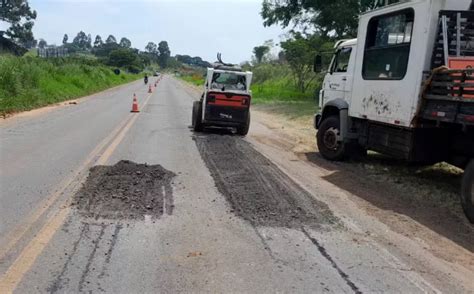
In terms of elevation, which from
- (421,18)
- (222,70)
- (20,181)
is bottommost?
(20,181)

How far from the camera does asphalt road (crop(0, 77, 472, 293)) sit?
4.07 metres

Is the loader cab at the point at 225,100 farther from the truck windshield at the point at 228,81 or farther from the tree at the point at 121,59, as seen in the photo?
the tree at the point at 121,59

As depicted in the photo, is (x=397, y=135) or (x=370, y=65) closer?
(x=397, y=135)

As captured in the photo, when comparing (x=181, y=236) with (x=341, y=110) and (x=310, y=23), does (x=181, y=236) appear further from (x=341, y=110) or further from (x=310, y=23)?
(x=310, y=23)

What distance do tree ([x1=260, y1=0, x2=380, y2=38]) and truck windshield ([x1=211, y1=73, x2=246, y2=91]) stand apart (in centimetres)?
1387

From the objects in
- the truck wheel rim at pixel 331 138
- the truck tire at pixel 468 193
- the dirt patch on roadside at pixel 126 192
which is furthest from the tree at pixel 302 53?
the truck tire at pixel 468 193

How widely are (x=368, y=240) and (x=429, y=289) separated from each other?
1246mm

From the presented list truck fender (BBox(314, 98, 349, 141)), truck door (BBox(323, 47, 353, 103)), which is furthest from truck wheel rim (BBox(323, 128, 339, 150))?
truck door (BBox(323, 47, 353, 103))

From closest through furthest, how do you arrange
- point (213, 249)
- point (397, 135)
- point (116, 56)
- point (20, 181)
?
point (213, 249) → point (20, 181) → point (397, 135) → point (116, 56)

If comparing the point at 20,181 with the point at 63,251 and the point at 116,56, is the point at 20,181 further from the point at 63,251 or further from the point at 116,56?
the point at 116,56

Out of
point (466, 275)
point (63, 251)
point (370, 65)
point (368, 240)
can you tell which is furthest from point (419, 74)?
point (63, 251)

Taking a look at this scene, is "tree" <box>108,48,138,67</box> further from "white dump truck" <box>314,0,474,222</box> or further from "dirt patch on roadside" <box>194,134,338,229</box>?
"white dump truck" <box>314,0,474,222</box>

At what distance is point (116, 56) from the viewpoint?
125 meters

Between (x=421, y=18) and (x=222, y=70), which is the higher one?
(x=421, y=18)
